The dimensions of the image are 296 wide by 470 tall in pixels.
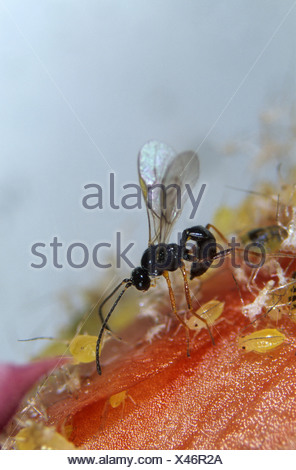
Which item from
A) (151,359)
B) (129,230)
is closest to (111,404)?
(151,359)

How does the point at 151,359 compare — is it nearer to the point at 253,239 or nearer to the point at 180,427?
the point at 180,427

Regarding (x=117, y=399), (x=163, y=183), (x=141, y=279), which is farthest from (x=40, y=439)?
(x=163, y=183)

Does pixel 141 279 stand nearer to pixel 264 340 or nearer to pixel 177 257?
pixel 177 257

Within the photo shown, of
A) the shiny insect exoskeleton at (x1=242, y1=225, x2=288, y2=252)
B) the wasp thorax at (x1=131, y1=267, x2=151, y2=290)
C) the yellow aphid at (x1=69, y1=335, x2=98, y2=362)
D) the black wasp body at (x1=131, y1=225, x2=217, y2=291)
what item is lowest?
the yellow aphid at (x1=69, y1=335, x2=98, y2=362)

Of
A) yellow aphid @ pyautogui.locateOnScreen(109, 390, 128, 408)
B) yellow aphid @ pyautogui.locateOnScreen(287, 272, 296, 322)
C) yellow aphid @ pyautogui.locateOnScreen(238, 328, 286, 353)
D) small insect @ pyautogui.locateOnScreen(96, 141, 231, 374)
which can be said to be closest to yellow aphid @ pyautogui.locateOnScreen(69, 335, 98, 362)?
yellow aphid @ pyautogui.locateOnScreen(109, 390, 128, 408)

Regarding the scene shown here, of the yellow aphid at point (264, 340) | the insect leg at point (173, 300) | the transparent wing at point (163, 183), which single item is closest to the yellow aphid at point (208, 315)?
the insect leg at point (173, 300)

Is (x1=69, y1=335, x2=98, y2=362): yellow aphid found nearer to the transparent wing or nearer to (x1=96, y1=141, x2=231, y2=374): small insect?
(x1=96, y1=141, x2=231, y2=374): small insect
